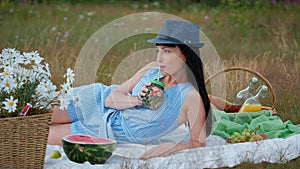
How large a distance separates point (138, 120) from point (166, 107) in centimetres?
19

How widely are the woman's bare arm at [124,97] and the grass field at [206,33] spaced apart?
1.27 m

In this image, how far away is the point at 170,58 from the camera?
400 centimetres

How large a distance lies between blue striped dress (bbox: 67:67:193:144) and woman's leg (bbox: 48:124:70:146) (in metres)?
0.04

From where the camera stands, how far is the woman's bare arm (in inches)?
163

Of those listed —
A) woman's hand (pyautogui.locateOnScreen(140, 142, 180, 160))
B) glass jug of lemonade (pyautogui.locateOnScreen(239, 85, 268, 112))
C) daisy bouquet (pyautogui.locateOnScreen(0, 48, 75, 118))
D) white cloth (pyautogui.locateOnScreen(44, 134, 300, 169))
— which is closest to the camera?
daisy bouquet (pyautogui.locateOnScreen(0, 48, 75, 118))

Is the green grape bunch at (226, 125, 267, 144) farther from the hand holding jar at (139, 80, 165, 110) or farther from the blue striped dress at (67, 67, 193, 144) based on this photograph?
the hand holding jar at (139, 80, 165, 110)

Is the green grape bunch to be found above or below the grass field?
below

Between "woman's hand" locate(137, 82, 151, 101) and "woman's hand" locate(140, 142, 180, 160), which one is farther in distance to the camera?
"woman's hand" locate(137, 82, 151, 101)

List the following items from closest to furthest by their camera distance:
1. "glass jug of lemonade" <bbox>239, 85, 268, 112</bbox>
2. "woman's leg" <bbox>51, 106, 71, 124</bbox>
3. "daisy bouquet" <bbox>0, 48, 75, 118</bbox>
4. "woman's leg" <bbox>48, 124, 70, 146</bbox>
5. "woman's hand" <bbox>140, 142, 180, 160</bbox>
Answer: "daisy bouquet" <bbox>0, 48, 75, 118</bbox>
"woman's hand" <bbox>140, 142, 180, 160</bbox>
"woman's leg" <bbox>48, 124, 70, 146</bbox>
"woman's leg" <bbox>51, 106, 71, 124</bbox>
"glass jug of lemonade" <bbox>239, 85, 268, 112</bbox>

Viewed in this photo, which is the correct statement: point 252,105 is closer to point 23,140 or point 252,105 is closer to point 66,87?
point 66,87

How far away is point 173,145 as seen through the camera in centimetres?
388

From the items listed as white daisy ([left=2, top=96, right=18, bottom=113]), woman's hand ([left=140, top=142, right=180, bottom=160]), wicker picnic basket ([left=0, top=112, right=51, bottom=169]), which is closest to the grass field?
woman's hand ([left=140, top=142, right=180, bottom=160])

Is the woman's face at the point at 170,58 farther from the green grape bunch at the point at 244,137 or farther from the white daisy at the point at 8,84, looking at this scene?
the white daisy at the point at 8,84

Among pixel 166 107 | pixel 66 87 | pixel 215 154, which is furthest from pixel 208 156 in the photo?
pixel 66 87
